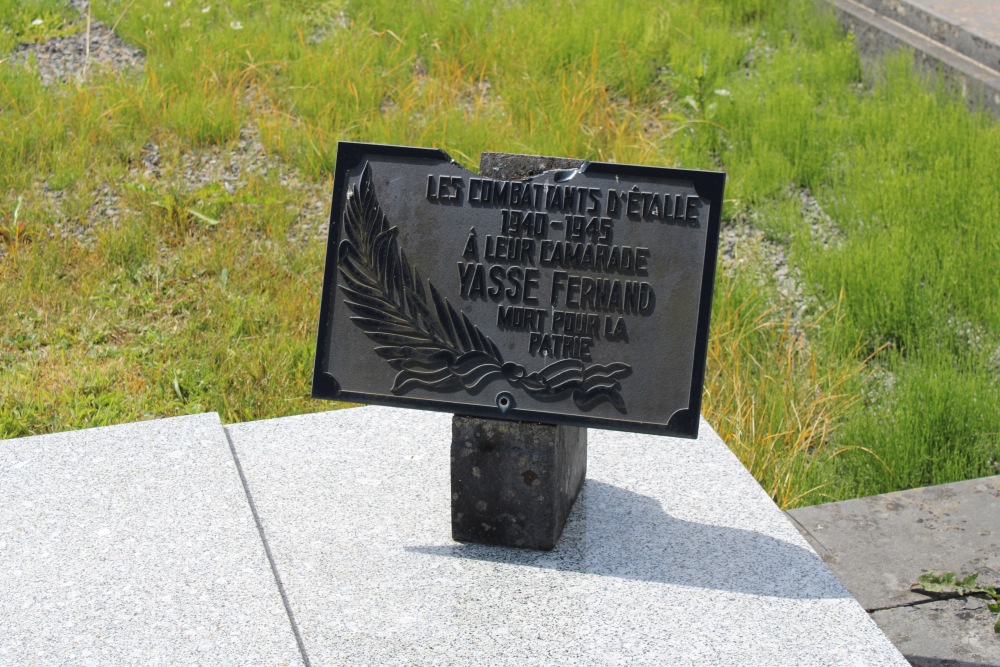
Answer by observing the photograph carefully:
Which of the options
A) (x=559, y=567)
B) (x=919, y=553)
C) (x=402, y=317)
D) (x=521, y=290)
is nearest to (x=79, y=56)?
(x=402, y=317)

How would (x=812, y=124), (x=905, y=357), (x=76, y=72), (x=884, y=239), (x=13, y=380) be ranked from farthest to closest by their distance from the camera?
(x=76, y=72) → (x=812, y=124) → (x=884, y=239) → (x=905, y=357) → (x=13, y=380)

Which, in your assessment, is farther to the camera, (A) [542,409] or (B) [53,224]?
(B) [53,224]

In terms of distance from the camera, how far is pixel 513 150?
475 centimetres

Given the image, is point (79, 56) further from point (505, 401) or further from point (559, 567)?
point (559, 567)

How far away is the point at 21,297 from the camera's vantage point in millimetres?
4066

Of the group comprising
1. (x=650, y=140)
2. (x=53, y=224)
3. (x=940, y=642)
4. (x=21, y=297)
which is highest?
(x=650, y=140)

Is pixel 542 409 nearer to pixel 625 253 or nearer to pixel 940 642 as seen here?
pixel 625 253

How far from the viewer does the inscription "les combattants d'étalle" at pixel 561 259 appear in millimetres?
2555

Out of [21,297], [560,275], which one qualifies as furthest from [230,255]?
[560,275]

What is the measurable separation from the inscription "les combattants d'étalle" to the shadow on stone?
456 mm

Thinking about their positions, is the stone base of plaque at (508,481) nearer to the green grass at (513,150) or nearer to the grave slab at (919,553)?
the grave slab at (919,553)

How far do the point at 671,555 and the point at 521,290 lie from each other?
0.70m

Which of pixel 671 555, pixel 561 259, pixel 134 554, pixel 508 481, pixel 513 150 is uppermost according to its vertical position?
pixel 513 150

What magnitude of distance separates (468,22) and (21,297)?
2.69 metres
